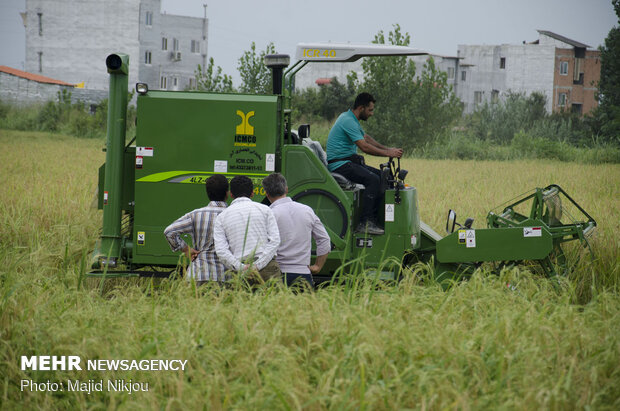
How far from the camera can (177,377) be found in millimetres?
4207

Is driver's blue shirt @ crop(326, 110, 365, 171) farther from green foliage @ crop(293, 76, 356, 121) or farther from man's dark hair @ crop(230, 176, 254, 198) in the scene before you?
green foliage @ crop(293, 76, 356, 121)

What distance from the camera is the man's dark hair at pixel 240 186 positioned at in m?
5.81

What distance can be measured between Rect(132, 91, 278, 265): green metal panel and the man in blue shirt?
1088 millimetres

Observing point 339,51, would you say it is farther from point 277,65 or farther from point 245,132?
point 245,132

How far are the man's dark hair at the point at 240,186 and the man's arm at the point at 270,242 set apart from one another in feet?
0.85

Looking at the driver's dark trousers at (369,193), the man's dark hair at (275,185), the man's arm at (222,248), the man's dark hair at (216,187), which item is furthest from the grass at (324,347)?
the driver's dark trousers at (369,193)

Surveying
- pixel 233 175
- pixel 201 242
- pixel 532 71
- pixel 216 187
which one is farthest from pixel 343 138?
pixel 532 71

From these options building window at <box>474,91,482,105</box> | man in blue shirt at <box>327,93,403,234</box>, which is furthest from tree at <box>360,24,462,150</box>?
building window at <box>474,91,482,105</box>

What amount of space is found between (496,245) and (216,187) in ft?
10.2

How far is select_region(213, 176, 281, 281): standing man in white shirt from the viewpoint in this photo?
5582mm

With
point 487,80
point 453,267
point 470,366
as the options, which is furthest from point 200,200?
point 487,80

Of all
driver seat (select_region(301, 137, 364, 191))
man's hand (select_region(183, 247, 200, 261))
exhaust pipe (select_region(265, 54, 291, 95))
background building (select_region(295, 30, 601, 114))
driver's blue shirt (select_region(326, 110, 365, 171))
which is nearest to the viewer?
man's hand (select_region(183, 247, 200, 261))

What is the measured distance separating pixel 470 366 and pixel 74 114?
35.6 m

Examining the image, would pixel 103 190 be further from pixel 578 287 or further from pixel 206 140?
pixel 578 287
